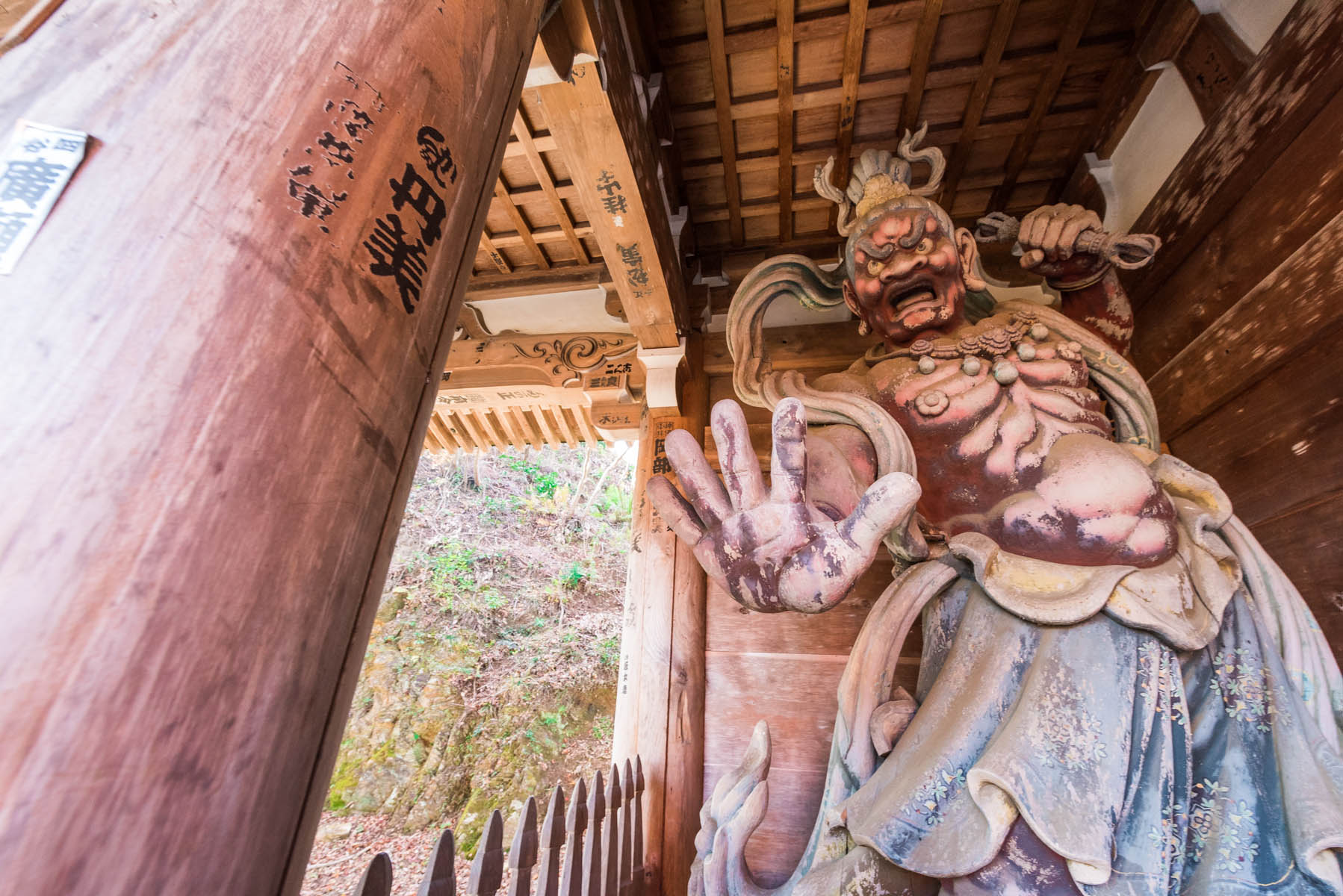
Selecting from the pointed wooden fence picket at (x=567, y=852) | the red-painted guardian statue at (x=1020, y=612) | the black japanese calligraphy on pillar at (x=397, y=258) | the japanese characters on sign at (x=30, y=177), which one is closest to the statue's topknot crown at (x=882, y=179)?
the red-painted guardian statue at (x=1020, y=612)

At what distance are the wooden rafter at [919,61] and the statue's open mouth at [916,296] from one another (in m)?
1.04

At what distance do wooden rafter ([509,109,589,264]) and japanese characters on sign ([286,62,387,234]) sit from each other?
1681mm

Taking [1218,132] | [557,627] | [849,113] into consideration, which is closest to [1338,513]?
[1218,132]

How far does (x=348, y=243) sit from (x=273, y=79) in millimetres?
183

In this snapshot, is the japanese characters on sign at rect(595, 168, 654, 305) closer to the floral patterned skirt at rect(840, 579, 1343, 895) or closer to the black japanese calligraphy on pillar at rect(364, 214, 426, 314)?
the black japanese calligraphy on pillar at rect(364, 214, 426, 314)

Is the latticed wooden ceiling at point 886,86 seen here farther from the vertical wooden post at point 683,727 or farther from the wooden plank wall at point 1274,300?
the vertical wooden post at point 683,727

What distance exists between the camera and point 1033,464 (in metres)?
1.44

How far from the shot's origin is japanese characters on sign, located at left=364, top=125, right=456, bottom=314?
69 cm

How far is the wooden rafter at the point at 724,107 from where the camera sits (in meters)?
2.09

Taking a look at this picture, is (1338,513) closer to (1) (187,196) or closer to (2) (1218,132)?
(2) (1218,132)

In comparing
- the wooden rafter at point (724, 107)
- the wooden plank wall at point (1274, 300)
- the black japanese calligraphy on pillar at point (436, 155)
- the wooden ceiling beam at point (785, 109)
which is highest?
the wooden rafter at point (724, 107)

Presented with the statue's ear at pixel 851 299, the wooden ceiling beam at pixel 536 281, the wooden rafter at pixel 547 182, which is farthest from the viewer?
the wooden ceiling beam at pixel 536 281

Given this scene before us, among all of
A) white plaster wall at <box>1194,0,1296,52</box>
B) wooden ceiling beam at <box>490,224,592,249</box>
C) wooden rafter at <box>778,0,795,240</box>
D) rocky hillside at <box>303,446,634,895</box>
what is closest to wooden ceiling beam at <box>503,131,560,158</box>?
wooden ceiling beam at <box>490,224,592,249</box>

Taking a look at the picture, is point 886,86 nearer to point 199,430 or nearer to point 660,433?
point 660,433
